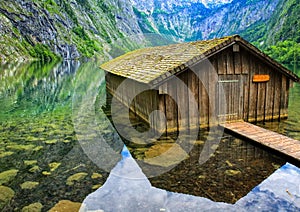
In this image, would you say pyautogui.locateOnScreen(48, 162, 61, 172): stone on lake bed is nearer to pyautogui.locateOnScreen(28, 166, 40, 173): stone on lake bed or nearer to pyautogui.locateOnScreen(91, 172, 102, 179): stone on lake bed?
pyautogui.locateOnScreen(28, 166, 40, 173): stone on lake bed

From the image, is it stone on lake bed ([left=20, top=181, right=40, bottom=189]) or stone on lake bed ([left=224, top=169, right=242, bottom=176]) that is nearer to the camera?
stone on lake bed ([left=20, top=181, right=40, bottom=189])

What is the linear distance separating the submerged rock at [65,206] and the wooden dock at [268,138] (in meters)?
6.70

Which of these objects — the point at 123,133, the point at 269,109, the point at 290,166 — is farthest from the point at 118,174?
the point at 269,109

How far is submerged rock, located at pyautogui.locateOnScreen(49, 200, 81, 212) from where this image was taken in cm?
658

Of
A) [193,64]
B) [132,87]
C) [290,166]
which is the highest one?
[193,64]

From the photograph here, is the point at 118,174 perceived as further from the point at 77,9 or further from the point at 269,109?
the point at 77,9

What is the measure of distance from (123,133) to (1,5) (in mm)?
92828

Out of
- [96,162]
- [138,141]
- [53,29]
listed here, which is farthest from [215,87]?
[53,29]

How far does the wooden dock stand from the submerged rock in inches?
264

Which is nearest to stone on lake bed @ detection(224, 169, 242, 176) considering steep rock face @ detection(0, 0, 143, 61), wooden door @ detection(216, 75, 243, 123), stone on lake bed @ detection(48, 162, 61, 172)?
wooden door @ detection(216, 75, 243, 123)

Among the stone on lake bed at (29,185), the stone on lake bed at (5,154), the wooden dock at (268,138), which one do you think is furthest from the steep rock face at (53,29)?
the wooden dock at (268,138)

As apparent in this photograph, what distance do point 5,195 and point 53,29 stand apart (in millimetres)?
104009

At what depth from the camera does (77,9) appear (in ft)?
444

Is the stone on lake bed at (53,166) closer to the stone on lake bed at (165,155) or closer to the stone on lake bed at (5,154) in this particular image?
the stone on lake bed at (5,154)
